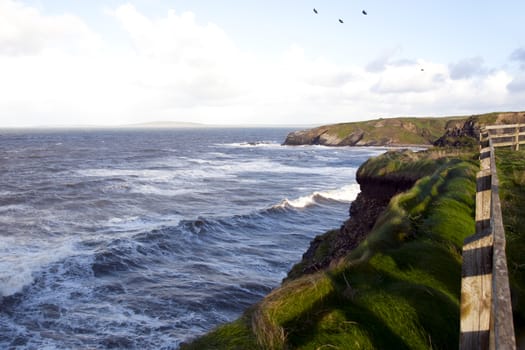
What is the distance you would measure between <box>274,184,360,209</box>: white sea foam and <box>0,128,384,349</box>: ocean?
0.12 metres

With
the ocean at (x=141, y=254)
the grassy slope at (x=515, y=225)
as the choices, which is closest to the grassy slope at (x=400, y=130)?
the ocean at (x=141, y=254)

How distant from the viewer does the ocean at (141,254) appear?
43.2ft

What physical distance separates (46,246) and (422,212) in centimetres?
1839

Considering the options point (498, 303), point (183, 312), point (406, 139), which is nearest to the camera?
point (498, 303)

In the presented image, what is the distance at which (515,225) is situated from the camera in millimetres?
8266

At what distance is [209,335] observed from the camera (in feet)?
17.5

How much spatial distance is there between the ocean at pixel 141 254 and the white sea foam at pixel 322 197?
4.9 inches

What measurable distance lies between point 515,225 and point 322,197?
27.4 meters

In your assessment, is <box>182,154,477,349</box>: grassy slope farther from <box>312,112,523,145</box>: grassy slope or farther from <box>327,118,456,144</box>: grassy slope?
<box>327,118,456,144</box>: grassy slope

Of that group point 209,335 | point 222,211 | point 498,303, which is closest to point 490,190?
point 498,303

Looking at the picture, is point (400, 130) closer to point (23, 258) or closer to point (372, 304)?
point (23, 258)

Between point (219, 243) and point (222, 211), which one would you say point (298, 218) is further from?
point (219, 243)

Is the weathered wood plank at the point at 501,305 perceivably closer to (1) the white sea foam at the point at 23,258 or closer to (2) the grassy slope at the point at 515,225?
(2) the grassy slope at the point at 515,225

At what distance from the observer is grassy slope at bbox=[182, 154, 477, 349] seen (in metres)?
4.73
